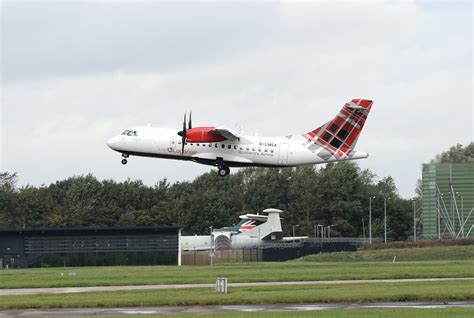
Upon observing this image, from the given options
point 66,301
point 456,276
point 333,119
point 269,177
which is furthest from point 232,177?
point 66,301

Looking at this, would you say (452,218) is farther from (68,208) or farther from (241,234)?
(68,208)

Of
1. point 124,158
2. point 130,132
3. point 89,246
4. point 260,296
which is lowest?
point 260,296

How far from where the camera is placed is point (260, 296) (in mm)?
55094

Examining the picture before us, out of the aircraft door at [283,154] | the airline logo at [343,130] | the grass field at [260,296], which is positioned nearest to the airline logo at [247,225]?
the airline logo at [343,130]

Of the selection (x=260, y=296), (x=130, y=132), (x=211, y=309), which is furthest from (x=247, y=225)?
(x=211, y=309)

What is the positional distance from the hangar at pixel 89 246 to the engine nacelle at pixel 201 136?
3607cm

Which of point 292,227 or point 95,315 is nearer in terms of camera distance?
point 95,315

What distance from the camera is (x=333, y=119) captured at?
3278 inches

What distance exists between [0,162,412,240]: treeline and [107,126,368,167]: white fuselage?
288 feet

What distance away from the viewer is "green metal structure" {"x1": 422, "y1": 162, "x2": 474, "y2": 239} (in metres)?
146

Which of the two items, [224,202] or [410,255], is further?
[224,202]

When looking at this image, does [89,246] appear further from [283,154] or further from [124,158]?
[283,154]

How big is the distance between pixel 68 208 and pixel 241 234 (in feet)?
138

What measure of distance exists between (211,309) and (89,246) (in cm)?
6949
